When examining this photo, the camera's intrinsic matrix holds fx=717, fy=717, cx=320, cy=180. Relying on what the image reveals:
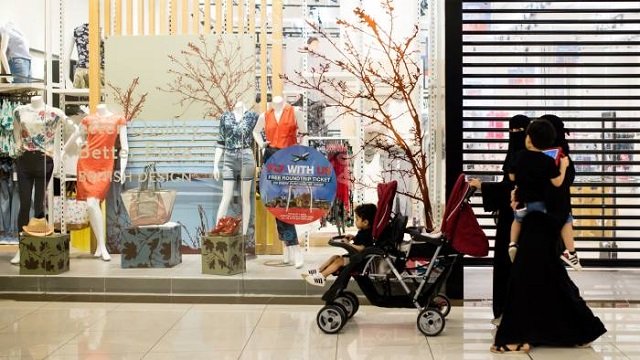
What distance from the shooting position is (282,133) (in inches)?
227

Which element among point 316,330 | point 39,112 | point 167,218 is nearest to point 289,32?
point 167,218

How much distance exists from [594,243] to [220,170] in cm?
336

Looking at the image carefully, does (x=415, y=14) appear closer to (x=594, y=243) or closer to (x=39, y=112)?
(x=594, y=243)

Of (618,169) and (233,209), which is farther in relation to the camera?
(618,169)

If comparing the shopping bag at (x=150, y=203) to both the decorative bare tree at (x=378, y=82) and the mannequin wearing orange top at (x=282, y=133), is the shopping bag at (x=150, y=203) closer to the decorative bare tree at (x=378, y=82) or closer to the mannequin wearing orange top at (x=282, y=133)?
the mannequin wearing orange top at (x=282, y=133)

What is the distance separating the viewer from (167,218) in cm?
568

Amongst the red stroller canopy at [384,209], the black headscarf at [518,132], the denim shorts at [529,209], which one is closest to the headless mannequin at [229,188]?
the red stroller canopy at [384,209]

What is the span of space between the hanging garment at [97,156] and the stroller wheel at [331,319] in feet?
8.05

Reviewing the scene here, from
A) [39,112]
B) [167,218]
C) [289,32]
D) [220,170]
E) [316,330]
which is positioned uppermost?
[289,32]

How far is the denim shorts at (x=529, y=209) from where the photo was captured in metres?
4.03

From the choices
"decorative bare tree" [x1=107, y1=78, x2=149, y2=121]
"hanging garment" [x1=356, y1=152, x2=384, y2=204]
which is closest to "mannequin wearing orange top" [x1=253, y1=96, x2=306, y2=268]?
"hanging garment" [x1=356, y1=152, x2=384, y2=204]

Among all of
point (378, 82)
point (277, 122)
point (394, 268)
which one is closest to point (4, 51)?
point (277, 122)

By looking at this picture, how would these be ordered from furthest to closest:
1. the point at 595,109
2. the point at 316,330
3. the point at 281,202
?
the point at 595,109 < the point at 281,202 < the point at 316,330

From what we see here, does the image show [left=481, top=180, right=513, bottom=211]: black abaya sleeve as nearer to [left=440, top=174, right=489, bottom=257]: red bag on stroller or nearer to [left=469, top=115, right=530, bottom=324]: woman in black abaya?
[left=469, top=115, right=530, bottom=324]: woman in black abaya
